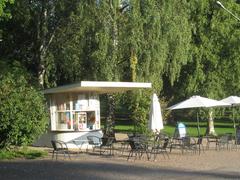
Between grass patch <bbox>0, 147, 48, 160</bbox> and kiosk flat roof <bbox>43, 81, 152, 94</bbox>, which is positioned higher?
kiosk flat roof <bbox>43, 81, 152, 94</bbox>

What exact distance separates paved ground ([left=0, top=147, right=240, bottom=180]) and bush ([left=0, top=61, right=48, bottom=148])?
51.8 inches

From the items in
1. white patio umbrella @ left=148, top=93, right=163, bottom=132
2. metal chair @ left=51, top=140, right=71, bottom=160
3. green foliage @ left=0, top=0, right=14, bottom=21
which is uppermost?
green foliage @ left=0, top=0, right=14, bottom=21

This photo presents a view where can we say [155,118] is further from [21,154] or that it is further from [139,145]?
[21,154]

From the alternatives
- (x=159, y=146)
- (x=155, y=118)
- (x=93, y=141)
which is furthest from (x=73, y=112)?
(x=159, y=146)

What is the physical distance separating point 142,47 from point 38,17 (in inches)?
231

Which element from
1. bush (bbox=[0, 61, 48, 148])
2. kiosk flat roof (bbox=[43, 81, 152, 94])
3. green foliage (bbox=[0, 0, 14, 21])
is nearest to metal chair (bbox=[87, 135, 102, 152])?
bush (bbox=[0, 61, 48, 148])

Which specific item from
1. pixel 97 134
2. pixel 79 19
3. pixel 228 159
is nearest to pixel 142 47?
pixel 79 19

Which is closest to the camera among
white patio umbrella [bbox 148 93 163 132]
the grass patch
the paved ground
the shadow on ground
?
the shadow on ground

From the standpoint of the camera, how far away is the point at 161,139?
21.2 meters

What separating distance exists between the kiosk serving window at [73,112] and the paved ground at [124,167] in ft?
11.4

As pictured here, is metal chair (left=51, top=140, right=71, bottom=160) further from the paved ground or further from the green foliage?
the green foliage

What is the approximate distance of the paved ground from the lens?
14.9 m

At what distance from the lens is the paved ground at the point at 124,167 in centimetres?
1488

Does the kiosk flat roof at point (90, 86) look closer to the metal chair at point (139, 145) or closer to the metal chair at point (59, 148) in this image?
the metal chair at point (59, 148)
